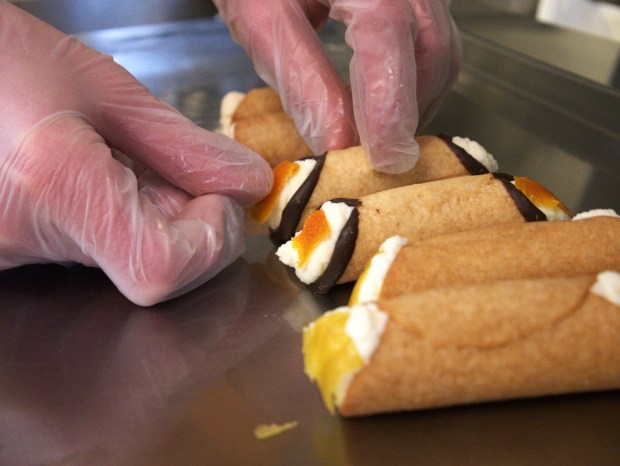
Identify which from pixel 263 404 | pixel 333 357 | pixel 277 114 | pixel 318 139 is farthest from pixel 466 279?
pixel 277 114

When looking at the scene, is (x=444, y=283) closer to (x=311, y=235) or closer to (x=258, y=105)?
(x=311, y=235)

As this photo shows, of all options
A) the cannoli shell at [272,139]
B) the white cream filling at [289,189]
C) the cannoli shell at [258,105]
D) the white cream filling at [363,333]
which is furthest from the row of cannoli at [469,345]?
the cannoli shell at [258,105]

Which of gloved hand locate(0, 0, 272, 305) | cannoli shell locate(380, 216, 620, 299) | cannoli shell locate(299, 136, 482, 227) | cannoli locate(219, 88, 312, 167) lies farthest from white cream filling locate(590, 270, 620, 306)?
cannoli locate(219, 88, 312, 167)

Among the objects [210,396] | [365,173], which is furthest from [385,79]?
[210,396]

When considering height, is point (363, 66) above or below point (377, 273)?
above

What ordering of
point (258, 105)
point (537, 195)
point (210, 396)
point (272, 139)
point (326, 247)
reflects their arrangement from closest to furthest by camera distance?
1. point (210, 396)
2. point (326, 247)
3. point (537, 195)
4. point (272, 139)
5. point (258, 105)

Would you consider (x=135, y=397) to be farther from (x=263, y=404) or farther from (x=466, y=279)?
(x=466, y=279)
